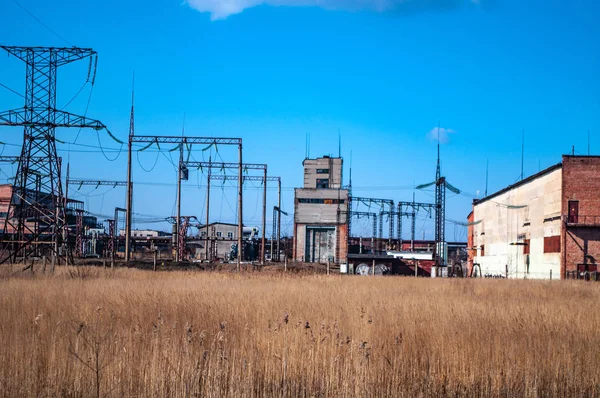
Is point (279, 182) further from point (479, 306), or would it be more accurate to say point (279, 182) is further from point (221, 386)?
point (221, 386)

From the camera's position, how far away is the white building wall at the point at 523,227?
4303cm

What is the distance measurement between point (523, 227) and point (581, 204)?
25.6 feet

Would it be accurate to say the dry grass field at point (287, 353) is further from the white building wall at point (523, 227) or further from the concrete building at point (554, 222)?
the white building wall at point (523, 227)

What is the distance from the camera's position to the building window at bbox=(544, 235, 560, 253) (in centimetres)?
4191

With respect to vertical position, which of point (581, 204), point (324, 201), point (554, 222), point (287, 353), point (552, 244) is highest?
point (324, 201)

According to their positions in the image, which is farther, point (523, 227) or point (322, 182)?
point (322, 182)

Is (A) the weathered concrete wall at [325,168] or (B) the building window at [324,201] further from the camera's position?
(A) the weathered concrete wall at [325,168]

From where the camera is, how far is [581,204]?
41.6 meters

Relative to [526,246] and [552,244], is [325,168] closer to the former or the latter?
[526,246]

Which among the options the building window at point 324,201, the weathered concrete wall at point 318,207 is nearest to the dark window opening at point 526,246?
the weathered concrete wall at point 318,207

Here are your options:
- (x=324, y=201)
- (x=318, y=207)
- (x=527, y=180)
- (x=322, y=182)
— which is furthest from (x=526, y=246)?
(x=322, y=182)

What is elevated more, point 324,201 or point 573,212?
point 324,201

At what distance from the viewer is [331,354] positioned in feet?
25.8

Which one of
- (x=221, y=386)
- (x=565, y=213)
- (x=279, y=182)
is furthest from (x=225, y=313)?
(x=279, y=182)
